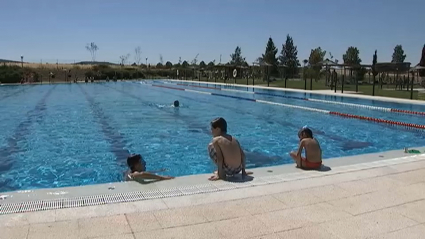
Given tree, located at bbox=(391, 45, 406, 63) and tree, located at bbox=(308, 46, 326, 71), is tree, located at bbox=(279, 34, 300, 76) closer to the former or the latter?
tree, located at bbox=(308, 46, 326, 71)

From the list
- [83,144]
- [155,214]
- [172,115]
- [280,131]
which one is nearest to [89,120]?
[172,115]

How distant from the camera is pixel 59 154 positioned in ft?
27.0

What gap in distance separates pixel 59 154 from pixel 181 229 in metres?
5.93

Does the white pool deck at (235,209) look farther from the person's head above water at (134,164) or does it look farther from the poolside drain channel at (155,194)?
the person's head above water at (134,164)

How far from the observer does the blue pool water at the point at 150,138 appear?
A: 7203mm

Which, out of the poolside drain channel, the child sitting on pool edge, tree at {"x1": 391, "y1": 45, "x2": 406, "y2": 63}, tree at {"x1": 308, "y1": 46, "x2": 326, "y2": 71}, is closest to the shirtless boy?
the poolside drain channel

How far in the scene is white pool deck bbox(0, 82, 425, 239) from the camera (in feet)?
10.2

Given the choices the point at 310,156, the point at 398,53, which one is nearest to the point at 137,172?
the point at 310,156

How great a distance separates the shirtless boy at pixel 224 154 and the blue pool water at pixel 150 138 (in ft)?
8.09

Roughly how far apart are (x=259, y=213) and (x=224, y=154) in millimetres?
1243

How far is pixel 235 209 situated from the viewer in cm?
362

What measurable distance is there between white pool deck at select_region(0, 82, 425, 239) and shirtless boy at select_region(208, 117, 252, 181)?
24 cm

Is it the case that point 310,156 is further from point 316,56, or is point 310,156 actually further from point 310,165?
point 316,56

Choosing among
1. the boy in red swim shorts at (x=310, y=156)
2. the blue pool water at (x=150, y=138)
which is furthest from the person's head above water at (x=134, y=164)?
the boy in red swim shorts at (x=310, y=156)
